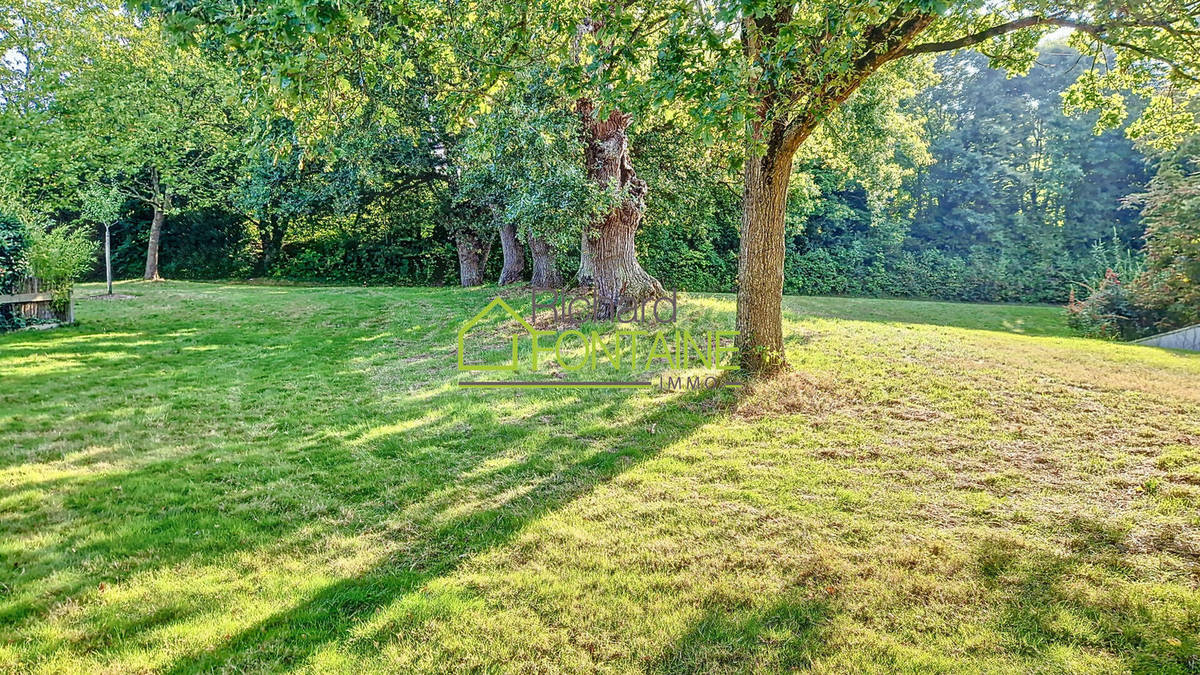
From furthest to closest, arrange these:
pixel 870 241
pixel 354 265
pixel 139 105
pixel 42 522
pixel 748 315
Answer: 1. pixel 870 241
2. pixel 354 265
3. pixel 139 105
4. pixel 748 315
5. pixel 42 522

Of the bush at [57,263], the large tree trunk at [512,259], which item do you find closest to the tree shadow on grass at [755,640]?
the bush at [57,263]

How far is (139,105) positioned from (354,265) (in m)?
7.90

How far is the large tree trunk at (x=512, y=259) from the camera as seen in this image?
51.3ft

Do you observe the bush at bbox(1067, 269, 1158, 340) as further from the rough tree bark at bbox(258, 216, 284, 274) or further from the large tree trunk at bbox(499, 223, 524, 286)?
the rough tree bark at bbox(258, 216, 284, 274)

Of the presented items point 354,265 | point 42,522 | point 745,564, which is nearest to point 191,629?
A: point 42,522

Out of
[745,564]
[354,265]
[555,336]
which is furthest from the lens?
[354,265]

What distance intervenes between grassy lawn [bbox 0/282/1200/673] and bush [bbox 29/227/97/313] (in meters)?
3.76

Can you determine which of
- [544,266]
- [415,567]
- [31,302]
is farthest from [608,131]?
[31,302]

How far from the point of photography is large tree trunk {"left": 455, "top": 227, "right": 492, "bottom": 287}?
55.7 feet

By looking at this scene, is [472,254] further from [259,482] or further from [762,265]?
[259,482]

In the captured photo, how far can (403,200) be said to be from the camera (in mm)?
16328

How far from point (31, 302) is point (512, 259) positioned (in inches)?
384

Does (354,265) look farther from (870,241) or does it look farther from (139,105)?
(870,241)

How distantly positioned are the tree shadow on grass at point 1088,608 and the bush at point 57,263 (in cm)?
1304
